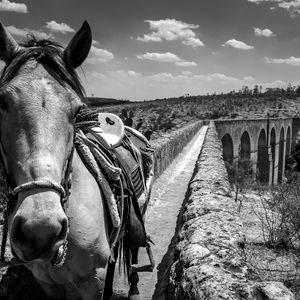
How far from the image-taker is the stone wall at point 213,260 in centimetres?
169

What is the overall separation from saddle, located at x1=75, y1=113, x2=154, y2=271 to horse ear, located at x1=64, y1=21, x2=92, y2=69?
458mm

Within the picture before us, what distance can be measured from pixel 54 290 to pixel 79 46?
1.67 m

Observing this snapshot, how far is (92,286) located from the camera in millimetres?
2336

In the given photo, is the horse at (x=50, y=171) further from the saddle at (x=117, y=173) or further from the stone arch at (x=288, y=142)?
the stone arch at (x=288, y=142)

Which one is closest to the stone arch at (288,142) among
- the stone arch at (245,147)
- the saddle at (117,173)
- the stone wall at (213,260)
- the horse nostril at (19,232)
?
the stone arch at (245,147)

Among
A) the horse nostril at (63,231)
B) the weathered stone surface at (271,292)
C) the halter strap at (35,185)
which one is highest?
the halter strap at (35,185)

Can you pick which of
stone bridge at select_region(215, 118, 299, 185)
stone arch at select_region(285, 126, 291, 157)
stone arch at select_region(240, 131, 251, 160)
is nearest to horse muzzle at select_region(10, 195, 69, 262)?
stone bridge at select_region(215, 118, 299, 185)

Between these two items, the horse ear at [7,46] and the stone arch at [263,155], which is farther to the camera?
the stone arch at [263,155]

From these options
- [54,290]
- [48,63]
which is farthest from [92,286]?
[48,63]

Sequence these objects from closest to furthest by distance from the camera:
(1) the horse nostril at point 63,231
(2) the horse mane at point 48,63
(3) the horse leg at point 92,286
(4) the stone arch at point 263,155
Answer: (1) the horse nostril at point 63,231
(2) the horse mane at point 48,63
(3) the horse leg at point 92,286
(4) the stone arch at point 263,155

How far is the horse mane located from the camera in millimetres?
1907

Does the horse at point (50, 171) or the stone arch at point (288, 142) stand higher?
the horse at point (50, 171)

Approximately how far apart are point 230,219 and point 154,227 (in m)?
2.86

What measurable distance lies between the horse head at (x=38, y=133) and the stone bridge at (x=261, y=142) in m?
24.2
